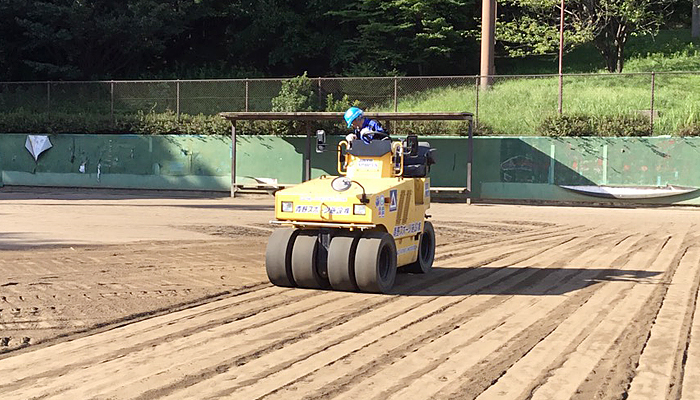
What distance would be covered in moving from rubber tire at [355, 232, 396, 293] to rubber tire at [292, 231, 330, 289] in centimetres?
58

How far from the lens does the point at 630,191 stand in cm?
2808

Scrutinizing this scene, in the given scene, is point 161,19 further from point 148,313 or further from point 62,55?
point 148,313

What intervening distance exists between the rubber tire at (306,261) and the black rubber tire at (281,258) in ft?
0.29

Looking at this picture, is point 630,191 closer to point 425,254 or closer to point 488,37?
point 488,37

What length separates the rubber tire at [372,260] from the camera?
10.6 meters

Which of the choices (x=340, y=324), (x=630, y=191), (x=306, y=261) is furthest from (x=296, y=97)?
(x=340, y=324)

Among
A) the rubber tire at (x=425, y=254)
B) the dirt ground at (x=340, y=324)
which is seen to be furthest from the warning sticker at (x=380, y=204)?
the rubber tire at (x=425, y=254)

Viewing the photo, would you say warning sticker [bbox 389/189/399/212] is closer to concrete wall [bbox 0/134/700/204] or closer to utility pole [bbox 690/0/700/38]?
concrete wall [bbox 0/134/700/204]

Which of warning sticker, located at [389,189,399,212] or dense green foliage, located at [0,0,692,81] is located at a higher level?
dense green foliage, located at [0,0,692,81]

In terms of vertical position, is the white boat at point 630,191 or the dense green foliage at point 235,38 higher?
the dense green foliage at point 235,38

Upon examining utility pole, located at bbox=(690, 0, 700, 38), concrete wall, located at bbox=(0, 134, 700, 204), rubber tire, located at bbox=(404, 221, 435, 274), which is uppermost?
utility pole, located at bbox=(690, 0, 700, 38)

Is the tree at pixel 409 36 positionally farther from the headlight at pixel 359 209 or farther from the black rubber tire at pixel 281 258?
the headlight at pixel 359 209

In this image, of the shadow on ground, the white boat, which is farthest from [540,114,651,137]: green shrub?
the shadow on ground

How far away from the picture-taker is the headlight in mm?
10547
